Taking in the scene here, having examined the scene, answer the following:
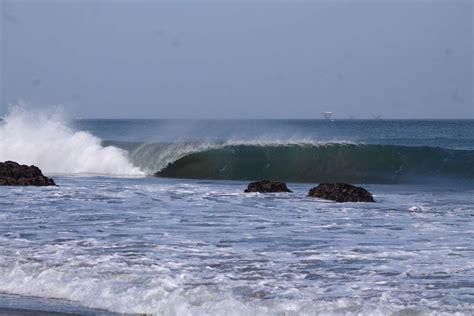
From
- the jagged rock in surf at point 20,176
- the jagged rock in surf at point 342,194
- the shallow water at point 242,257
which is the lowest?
the shallow water at point 242,257

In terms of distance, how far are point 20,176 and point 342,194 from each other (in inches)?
322

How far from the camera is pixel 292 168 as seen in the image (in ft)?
108

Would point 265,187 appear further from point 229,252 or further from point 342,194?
point 229,252

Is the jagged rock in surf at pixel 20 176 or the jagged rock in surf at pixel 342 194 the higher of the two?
the jagged rock in surf at pixel 20 176

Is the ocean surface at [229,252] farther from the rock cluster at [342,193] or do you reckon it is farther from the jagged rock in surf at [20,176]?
the jagged rock in surf at [20,176]

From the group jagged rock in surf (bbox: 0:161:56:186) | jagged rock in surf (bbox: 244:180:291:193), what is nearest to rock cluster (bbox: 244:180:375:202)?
jagged rock in surf (bbox: 244:180:291:193)

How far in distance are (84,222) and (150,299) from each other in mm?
5581

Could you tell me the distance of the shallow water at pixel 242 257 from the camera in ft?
27.6

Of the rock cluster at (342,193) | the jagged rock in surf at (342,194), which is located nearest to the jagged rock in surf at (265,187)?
the rock cluster at (342,193)

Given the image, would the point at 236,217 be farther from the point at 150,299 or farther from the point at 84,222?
the point at 150,299

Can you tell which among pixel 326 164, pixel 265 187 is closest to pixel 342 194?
pixel 265 187

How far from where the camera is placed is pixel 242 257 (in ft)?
34.7

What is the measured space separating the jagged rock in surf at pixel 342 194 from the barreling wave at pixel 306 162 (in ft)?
36.1

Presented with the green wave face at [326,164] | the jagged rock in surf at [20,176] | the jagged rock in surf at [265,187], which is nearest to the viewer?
the jagged rock in surf at [265,187]
